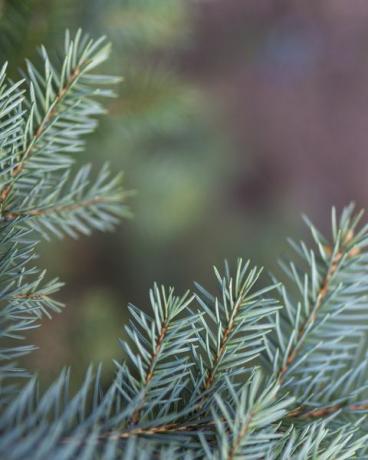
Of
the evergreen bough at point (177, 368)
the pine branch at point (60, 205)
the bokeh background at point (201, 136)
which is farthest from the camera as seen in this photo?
the bokeh background at point (201, 136)

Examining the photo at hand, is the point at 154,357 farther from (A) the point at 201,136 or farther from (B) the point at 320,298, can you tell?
(A) the point at 201,136

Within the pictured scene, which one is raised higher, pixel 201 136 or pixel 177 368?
pixel 201 136

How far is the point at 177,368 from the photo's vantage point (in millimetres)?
320

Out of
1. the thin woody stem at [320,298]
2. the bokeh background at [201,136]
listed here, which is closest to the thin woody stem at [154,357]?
the thin woody stem at [320,298]

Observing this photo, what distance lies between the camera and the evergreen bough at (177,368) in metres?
0.27

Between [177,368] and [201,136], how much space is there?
1162 mm

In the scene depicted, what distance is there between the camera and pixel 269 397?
279 millimetres

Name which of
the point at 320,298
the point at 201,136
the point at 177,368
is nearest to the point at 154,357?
the point at 177,368

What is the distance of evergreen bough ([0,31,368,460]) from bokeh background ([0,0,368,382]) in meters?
0.22

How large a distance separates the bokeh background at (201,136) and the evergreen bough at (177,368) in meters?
0.22

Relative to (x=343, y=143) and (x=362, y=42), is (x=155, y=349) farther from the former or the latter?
(x=362, y=42)

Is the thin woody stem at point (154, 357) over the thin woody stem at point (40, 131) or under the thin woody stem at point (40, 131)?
under

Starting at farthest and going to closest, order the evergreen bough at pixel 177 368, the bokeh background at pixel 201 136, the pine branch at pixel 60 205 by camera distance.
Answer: the bokeh background at pixel 201 136
the pine branch at pixel 60 205
the evergreen bough at pixel 177 368

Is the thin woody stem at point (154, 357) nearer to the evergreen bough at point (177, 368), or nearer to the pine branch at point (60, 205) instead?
the evergreen bough at point (177, 368)
